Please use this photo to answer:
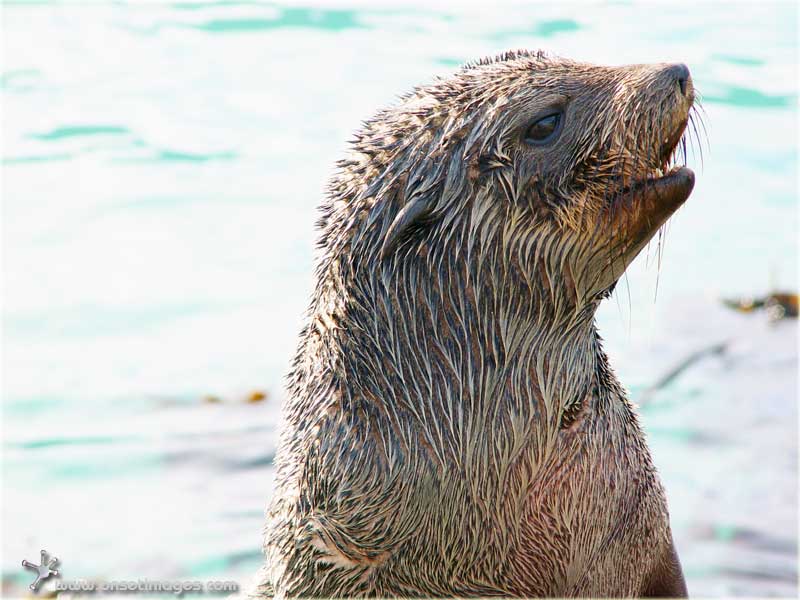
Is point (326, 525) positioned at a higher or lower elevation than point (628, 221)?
lower

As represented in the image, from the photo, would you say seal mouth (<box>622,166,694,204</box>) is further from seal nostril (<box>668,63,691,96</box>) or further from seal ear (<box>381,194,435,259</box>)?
seal ear (<box>381,194,435,259</box>)

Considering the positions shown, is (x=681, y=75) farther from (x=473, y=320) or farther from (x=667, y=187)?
(x=473, y=320)

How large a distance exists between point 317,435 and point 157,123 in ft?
51.8

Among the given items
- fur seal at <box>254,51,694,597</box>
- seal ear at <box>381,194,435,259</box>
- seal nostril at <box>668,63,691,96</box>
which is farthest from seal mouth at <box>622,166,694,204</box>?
seal ear at <box>381,194,435,259</box>

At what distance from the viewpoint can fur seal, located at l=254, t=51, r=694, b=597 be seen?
4027 mm

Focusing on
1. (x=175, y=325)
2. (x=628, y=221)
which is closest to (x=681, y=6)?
(x=175, y=325)

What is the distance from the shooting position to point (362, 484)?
4.04 metres

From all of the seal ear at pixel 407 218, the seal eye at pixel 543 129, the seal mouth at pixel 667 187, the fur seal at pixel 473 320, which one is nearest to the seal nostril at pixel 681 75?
the fur seal at pixel 473 320

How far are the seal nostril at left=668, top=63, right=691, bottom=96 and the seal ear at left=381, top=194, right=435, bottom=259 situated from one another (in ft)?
3.42

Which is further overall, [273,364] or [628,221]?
[273,364]

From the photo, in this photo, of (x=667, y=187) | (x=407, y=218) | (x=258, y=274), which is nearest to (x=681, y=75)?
(x=667, y=187)

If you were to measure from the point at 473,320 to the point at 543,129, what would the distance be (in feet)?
2.61

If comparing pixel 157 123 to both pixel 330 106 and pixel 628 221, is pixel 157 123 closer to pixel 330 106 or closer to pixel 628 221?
pixel 330 106

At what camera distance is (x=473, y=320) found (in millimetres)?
4090
